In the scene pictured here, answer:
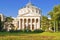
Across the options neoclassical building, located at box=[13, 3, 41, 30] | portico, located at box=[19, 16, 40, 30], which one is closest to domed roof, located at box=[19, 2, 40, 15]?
neoclassical building, located at box=[13, 3, 41, 30]

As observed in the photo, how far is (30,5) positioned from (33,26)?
64.4 feet

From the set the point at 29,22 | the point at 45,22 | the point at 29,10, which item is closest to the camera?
the point at 45,22

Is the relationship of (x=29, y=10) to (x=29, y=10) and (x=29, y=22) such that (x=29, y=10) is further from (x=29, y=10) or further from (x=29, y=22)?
(x=29, y=22)

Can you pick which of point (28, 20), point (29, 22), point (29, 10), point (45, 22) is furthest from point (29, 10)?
point (45, 22)

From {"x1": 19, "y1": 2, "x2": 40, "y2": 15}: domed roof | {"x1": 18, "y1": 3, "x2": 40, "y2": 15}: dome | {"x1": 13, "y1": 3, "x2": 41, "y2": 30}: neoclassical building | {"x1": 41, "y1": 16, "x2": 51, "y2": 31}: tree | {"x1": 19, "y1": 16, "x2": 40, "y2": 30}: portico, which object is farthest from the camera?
{"x1": 18, "y1": 3, "x2": 40, "y2": 15}: dome

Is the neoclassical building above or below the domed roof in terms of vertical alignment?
below

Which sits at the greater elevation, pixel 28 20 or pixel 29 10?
pixel 29 10

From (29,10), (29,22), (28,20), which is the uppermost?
(29,10)

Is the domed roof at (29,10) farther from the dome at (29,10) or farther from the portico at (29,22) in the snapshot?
the portico at (29,22)

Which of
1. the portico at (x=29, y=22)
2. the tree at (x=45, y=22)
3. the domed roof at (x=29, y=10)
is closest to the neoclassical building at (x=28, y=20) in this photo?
the portico at (x=29, y=22)

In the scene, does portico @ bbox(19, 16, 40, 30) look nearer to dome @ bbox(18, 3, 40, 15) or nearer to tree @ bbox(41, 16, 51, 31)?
dome @ bbox(18, 3, 40, 15)

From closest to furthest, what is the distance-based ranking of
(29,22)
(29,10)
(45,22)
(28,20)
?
1. (45,22)
2. (29,22)
3. (28,20)
4. (29,10)

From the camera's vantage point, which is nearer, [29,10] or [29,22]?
[29,22]

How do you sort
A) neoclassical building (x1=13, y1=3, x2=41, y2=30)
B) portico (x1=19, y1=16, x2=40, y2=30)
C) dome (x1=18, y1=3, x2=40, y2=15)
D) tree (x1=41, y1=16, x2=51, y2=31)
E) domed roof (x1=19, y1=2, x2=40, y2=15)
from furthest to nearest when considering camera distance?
1. dome (x1=18, y1=3, x2=40, y2=15)
2. domed roof (x1=19, y1=2, x2=40, y2=15)
3. portico (x1=19, y1=16, x2=40, y2=30)
4. neoclassical building (x1=13, y1=3, x2=41, y2=30)
5. tree (x1=41, y1=16, x2=51, y2=31)
